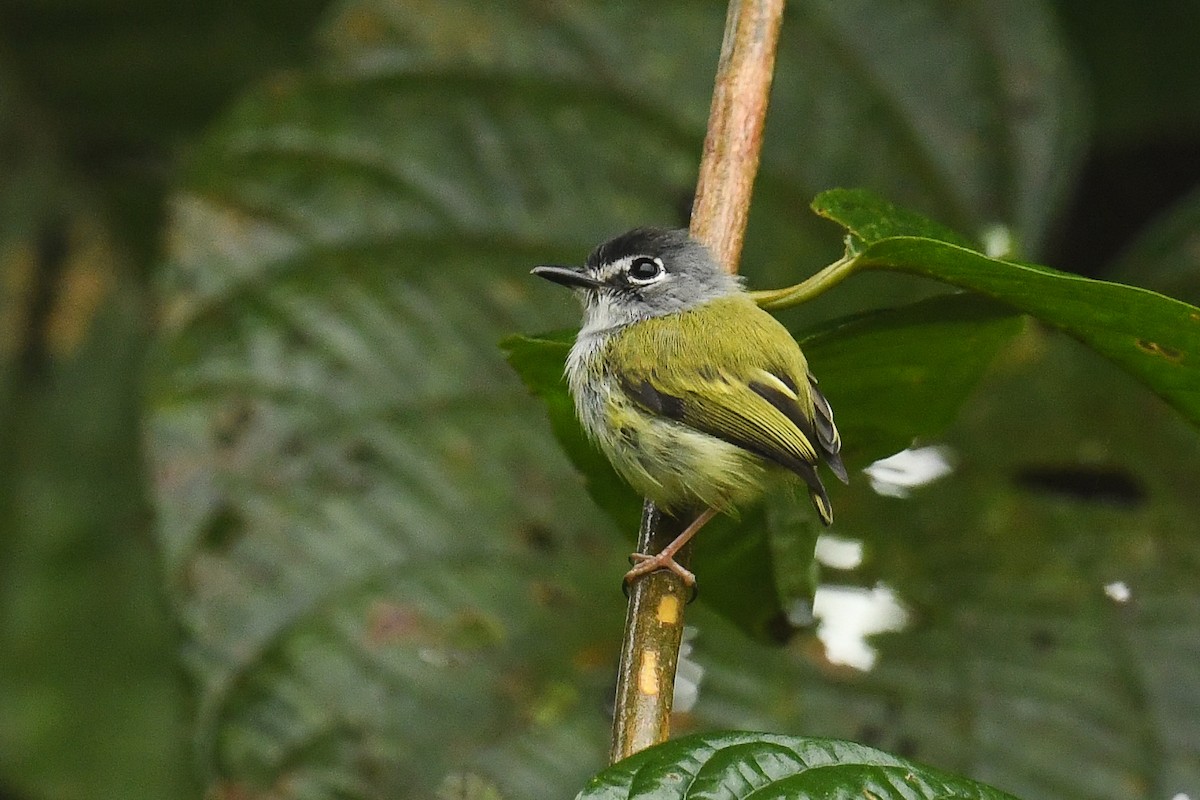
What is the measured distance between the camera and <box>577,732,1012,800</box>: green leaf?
1.43 meters

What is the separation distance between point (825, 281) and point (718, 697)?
43.2 inches

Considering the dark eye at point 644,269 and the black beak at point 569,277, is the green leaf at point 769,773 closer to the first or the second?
the black beak at point 569,277

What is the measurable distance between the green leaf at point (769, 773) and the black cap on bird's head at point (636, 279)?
4.30ft

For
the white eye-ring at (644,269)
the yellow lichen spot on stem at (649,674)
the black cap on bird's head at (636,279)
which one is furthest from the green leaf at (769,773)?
the white eye-ring at (644,269)

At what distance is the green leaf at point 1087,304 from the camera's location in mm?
1692

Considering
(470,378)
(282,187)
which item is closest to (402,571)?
(470,378)

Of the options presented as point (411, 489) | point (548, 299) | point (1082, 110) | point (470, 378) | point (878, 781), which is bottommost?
point (878, 781)

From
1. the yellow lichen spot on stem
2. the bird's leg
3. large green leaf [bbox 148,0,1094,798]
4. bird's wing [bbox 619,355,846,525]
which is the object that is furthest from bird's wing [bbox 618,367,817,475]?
the yellow lichen spot on stem

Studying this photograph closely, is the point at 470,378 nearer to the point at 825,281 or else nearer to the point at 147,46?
the point at 825,281

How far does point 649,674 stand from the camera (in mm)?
1678

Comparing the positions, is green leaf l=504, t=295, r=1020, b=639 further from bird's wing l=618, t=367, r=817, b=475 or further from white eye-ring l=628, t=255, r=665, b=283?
white eye-ring l=628, t=255, r=665, b=283

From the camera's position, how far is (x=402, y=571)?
2812 millimetres

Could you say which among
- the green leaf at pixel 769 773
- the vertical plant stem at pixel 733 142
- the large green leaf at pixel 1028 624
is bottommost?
the green leaf at pixel 769 773

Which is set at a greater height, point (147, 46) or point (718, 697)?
point (147, 46)
